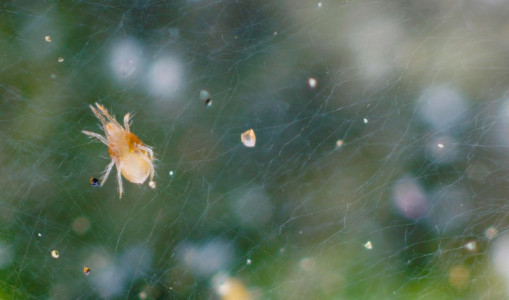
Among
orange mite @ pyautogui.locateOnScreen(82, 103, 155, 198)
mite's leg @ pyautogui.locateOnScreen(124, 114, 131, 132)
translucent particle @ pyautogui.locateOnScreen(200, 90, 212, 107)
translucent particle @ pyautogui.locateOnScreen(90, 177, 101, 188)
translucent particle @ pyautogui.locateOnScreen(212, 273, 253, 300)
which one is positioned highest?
translucent particle @ pyautogui.locateOnScreen(200, 90, 212, 107)

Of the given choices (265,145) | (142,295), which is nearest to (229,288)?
(142,295)

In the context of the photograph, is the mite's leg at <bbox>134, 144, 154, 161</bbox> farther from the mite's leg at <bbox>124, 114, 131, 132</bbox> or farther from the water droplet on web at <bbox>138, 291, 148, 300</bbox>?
the water droplet on web at <bbox>138, 291, 148, 300</bbox>

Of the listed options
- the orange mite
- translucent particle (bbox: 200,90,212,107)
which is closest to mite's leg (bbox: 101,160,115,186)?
the orange mite

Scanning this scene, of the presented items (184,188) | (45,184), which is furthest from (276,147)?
(45,184)

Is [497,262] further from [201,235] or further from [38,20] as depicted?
[38,20]

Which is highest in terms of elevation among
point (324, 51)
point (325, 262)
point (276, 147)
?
point (324, 51)

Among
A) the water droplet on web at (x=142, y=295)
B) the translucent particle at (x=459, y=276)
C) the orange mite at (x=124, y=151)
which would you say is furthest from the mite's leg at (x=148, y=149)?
the translucent particle at (x=459, y=276)
